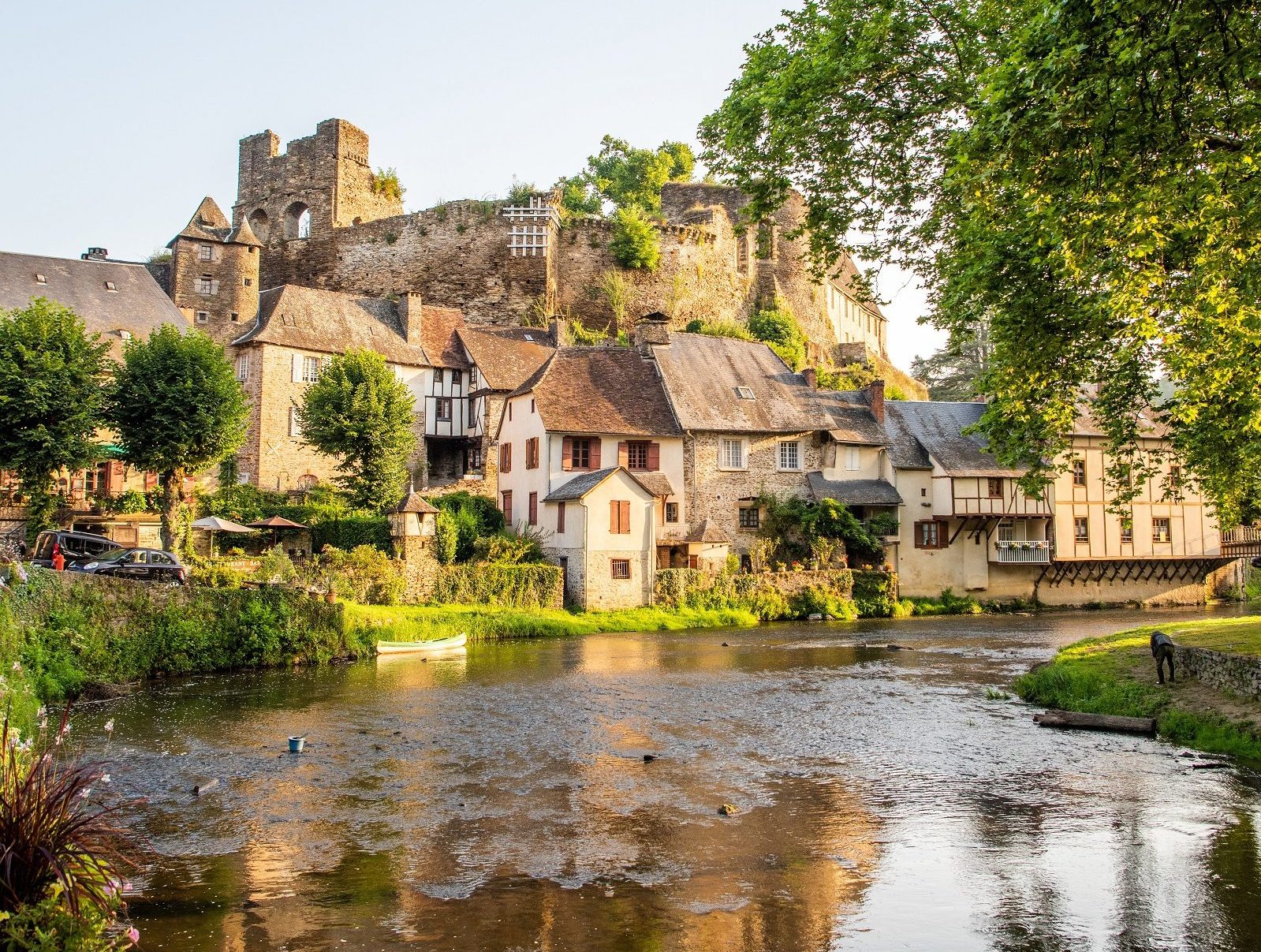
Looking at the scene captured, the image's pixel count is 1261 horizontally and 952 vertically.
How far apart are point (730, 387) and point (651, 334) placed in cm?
377

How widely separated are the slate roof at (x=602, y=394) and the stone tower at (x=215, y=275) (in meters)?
16.8

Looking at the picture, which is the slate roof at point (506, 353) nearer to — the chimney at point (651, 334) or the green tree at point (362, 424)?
the chimney at point (651, 334)

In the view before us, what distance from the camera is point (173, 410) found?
29.7 metres

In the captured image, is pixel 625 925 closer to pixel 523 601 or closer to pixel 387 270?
pixel 523 601

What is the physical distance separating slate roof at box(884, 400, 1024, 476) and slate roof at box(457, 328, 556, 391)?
48.9 feet

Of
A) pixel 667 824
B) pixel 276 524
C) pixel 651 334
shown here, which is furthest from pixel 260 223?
pixel 667 824

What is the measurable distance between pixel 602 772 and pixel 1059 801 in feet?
18.1

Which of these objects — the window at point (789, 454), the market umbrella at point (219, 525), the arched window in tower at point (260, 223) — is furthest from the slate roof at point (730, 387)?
the arched window in tower at point (260, 223)

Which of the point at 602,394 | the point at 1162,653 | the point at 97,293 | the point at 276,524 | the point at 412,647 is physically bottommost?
the point at 412,647

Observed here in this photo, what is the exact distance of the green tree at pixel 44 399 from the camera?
26.5 m

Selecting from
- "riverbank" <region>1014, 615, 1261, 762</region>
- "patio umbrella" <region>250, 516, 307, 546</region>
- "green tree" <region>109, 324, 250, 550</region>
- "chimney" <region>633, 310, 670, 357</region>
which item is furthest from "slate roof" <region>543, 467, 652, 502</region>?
"riverbank" <region>1014, 615, 1261, 762</region>

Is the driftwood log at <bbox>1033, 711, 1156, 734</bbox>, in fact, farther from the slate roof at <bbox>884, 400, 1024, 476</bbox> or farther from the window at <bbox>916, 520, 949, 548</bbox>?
the window at <bbox>916, 520, 949, 548</bbox>

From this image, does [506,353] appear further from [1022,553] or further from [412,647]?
[1022,553]

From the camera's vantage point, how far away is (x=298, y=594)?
2433 centimetres
